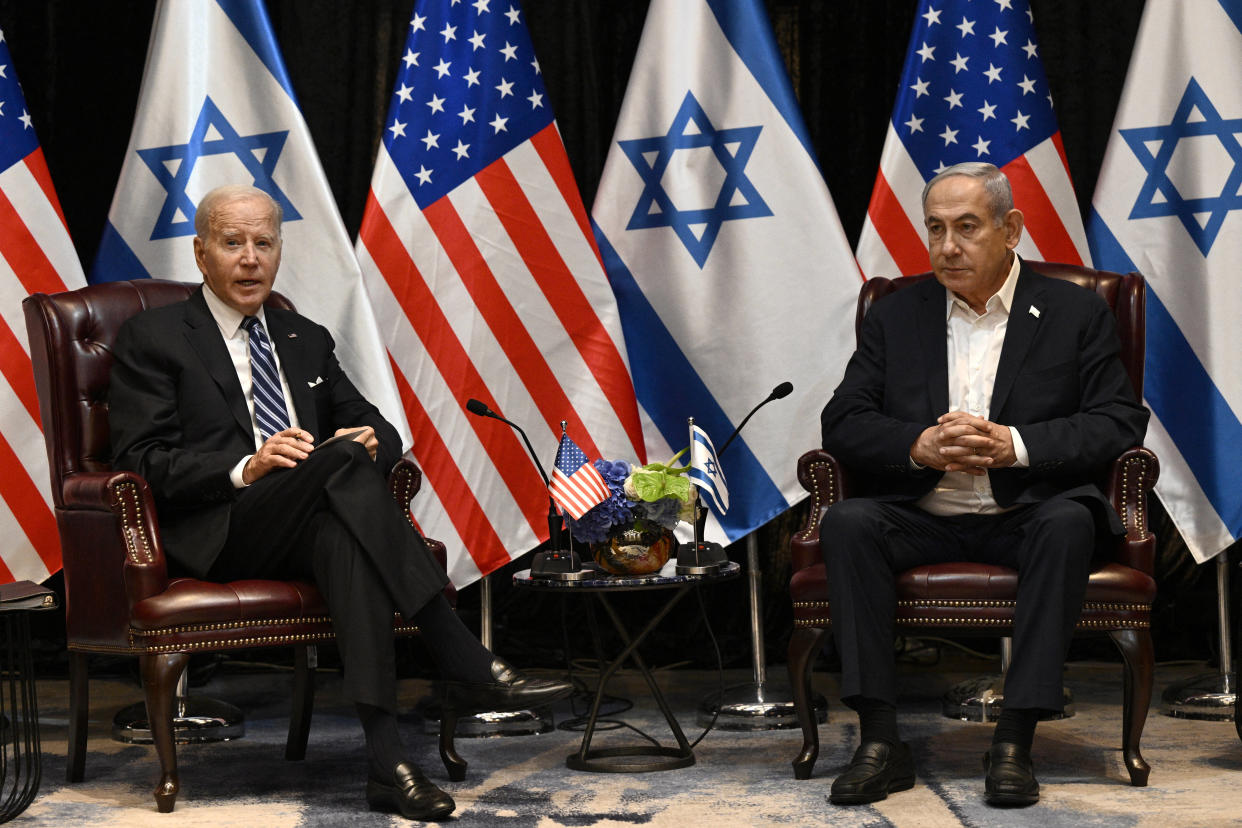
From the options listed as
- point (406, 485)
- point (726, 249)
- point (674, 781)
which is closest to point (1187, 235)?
point (726, 249)

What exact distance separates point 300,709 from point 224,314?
104 cm

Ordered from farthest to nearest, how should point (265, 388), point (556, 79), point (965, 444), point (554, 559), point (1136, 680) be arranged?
point (556, 79)
point (265, 388)
point (554, 559)
point (965, 444)
point (1136, 680)

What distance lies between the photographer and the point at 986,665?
5.03 m

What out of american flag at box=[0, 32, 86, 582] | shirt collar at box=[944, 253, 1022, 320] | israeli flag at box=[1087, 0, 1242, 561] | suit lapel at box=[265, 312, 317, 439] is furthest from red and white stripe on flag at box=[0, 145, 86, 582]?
israeli flag at box=[1087, 0, 1242, 561]

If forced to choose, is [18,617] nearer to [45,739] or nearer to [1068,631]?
[45,739]

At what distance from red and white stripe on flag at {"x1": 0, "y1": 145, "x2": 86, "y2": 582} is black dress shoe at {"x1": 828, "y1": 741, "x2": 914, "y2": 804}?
2.45 metres

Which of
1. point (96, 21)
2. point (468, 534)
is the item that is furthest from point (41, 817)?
point (96, 21)

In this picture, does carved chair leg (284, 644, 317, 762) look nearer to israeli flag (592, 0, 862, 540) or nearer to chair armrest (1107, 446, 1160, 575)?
israeli flag (592, 0, 862, 540)

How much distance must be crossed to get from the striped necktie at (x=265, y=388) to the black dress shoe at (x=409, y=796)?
99cm

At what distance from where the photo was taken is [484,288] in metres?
4.43

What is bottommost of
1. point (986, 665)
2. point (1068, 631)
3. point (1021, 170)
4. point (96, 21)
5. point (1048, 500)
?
point (986, 665)

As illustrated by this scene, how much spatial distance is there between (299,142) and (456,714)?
1962 millimetres

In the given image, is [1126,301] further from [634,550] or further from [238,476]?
[238,476]

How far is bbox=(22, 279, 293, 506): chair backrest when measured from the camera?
370cm
